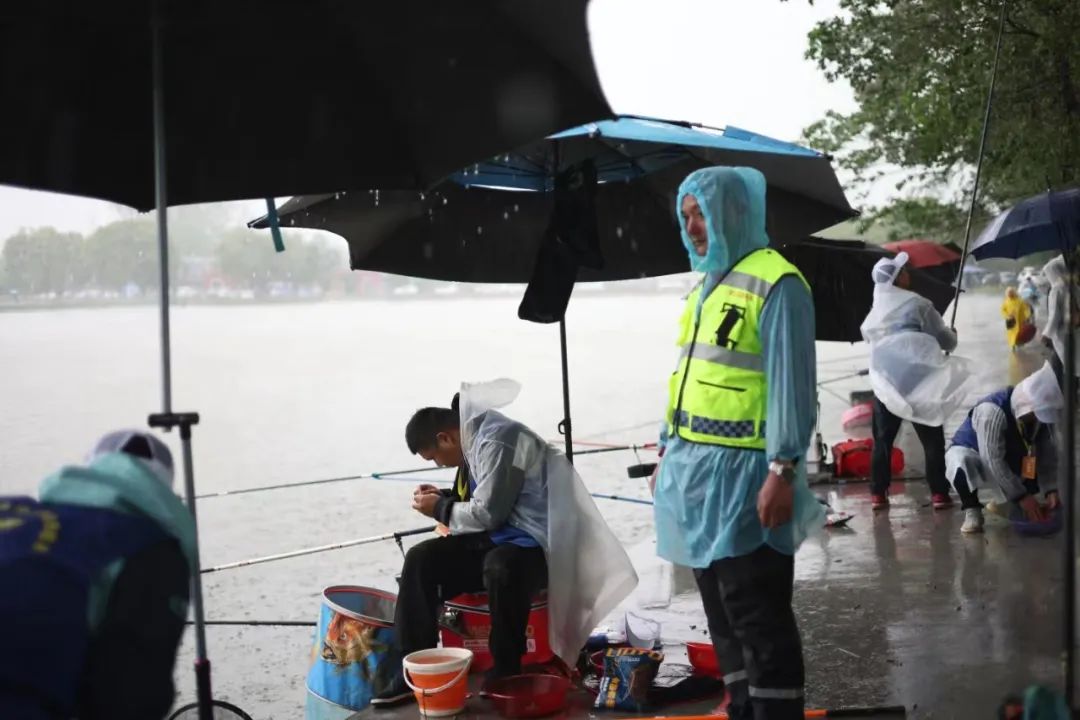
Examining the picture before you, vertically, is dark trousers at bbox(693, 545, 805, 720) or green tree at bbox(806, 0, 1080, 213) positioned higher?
green tree at bbox(806, 0, 1080, 213)

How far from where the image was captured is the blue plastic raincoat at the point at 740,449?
3.43 meters

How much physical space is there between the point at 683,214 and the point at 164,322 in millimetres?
1683

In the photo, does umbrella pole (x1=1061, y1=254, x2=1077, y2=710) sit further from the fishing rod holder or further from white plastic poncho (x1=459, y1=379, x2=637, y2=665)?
the fishing rod holder

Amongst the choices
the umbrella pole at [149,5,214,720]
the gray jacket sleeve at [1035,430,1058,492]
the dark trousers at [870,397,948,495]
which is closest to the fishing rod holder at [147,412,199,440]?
the umbrella pole at [149,5,214,720]

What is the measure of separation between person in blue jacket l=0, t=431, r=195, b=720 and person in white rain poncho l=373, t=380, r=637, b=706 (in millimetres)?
2502

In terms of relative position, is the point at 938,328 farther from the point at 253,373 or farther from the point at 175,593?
the point at 253,373

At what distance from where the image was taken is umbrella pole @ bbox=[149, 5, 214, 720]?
9.09 feet

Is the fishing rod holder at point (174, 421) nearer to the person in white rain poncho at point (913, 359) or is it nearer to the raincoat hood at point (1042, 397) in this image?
the raincoat hood at point (1042, 397)

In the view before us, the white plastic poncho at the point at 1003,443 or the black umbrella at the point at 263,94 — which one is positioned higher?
the black umbrella at the point at 263,94

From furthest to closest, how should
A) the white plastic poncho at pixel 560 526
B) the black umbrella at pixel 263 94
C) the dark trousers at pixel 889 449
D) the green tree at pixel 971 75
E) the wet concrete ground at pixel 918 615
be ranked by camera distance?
the green tree at pixel 971 75 < the dark trousers at pixel 889 449 < the white plastic poncho at pixel 560 526 < the wet concrete ground at pixel 918 615 < the black umbrella at pixel 263 94

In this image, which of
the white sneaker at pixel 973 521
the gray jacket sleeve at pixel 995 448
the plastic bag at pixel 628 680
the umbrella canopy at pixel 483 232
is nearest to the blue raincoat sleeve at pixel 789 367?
the plastic bag at pixel 628 680

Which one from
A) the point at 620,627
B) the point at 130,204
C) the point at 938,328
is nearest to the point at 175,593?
the point at 130,204

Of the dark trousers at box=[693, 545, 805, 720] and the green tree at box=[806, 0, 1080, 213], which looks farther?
the green tree at box=[806, 0, 1080, 213]

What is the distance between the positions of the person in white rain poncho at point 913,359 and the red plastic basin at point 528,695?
13.4 feet
